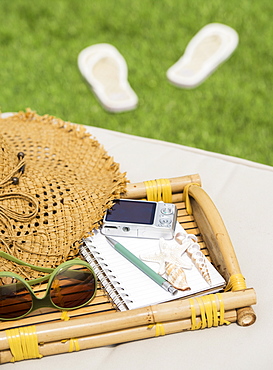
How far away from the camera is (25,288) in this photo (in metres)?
1.04

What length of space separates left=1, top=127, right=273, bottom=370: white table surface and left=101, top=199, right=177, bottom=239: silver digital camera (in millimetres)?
189

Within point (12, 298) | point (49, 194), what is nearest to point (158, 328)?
point (12, 298)

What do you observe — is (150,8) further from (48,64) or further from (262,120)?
(262,120)

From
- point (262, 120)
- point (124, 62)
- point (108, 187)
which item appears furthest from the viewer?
point (124, 62)

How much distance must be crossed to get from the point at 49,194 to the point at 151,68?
4.62 ft

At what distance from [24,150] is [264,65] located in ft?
4.84

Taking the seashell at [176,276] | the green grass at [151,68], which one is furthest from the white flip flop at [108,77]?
the seashell at [176,276]

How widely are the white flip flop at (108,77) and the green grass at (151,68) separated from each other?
0.04 meters

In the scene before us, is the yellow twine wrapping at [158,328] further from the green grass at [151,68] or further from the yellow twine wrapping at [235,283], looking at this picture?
the green grass at [151,68]

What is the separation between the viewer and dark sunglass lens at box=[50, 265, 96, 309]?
41.9 inches

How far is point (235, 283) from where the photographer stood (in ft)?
3.48

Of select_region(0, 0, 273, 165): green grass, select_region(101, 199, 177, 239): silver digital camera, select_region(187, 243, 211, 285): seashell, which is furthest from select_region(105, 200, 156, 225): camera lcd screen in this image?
select_region(0, 0, 273, 165): green grass

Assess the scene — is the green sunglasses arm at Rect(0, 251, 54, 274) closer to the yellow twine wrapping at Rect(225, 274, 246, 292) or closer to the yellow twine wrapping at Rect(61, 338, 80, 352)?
the yellow twine wrapping at Rect(61, 338, 80, 352)

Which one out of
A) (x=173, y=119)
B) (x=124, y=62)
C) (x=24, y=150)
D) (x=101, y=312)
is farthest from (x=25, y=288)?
(x=124, y=62)
